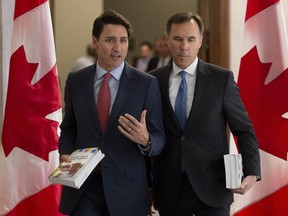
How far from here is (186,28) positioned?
8.56 ft

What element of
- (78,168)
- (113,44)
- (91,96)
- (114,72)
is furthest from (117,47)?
(78,168)

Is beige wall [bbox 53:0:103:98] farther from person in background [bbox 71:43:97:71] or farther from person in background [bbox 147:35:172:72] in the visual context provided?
person in background [bbox 147:35:172:72]

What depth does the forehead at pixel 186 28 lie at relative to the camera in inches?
103

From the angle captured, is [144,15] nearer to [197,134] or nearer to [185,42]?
[185,42]

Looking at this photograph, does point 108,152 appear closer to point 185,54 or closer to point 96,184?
point 96,184

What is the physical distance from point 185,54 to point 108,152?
619 mm

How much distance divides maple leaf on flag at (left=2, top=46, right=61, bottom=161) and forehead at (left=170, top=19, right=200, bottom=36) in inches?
40.8

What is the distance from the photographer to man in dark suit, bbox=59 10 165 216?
242cm

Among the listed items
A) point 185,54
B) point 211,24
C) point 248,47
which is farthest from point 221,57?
point 185,54

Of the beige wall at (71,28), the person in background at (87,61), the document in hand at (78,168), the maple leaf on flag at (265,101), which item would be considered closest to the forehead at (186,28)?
the document in hand at (78,168)

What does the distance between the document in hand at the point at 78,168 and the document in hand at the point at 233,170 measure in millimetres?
579

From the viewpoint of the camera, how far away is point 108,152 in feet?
7.97

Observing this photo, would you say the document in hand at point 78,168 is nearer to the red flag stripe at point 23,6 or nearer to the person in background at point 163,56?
the red flag stripe at point 23,6

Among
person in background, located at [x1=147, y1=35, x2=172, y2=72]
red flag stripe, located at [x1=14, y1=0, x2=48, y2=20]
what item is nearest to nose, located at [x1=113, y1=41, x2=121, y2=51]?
red flag stripe, located at [x1=14, y1=0, x2=48, y2=20]
